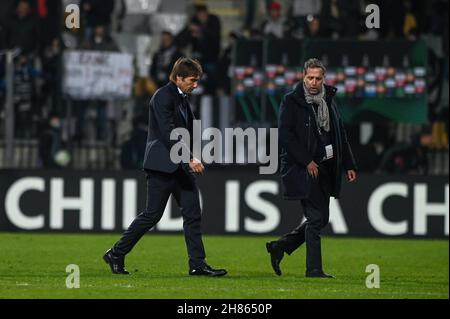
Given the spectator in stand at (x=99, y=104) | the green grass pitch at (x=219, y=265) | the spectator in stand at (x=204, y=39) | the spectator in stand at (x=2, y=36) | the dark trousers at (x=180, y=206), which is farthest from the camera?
the spectator in stand at (x=204, y=39)

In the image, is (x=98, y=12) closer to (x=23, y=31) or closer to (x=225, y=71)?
(x=23, y=31)

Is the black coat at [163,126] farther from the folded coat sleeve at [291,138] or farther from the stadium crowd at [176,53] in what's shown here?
the stadium crowd at [176,53]

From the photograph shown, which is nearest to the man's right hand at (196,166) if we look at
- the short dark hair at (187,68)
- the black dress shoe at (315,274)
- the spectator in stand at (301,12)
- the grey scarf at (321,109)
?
the short dark hair at (187,68)

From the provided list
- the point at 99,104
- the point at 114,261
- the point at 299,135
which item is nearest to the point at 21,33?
the point at 99,104

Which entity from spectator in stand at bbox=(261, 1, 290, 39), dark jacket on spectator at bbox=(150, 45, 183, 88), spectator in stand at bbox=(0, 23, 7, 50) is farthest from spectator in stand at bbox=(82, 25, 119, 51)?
spectator in stand at bbox=(261, 1, 290, 39)

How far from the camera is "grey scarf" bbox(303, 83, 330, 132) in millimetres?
11789

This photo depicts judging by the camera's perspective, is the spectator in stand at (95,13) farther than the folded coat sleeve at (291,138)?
Yes

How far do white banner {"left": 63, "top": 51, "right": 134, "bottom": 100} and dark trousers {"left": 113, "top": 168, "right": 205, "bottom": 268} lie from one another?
731 cm

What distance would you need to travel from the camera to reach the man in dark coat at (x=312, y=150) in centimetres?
1178

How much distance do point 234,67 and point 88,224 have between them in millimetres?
3109

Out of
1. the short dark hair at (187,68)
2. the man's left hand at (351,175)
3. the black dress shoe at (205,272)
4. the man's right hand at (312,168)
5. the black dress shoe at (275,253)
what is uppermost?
the short dark hair at (187,68)

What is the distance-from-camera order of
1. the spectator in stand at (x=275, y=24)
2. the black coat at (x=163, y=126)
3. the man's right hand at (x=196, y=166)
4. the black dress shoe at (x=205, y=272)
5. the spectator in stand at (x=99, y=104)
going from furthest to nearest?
the spectator in stand at (x=275, y=24)
the spectator in stand at (x=99, y=104)
the black dress shoe at (x=205, y=272)
the black coat at (x=163, y=126)
the man's right hand at (x=196, y=166)

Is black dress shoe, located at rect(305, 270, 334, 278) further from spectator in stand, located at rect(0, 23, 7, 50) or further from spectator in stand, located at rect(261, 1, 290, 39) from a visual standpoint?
spectator in stand, located at rect(261, 1, 290, 39)

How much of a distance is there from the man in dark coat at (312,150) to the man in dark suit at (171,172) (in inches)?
32.7
